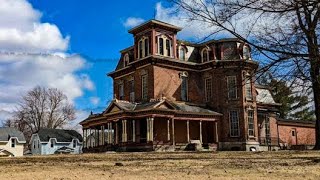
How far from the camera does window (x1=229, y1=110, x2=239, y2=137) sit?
43.0 meters

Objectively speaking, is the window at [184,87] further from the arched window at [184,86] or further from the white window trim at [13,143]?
the white window trim at [13,143]

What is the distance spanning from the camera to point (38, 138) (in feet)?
215

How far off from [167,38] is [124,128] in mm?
11027

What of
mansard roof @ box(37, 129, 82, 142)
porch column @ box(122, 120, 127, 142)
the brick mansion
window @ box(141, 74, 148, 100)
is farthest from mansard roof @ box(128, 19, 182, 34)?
mansard roof @ box(37, 129, 82, 142)

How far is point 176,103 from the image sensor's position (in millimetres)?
41500

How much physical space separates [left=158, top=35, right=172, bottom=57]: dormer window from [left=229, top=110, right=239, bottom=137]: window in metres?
9.25

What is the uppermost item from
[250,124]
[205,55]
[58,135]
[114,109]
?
[205,55]

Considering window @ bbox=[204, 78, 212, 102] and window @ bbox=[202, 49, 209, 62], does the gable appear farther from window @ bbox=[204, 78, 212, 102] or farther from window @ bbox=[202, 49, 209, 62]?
window @ bbox=[202, 49, 209, 62]

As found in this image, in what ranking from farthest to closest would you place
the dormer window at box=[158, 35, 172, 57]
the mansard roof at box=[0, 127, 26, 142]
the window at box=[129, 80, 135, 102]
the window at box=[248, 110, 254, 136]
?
the mansard roof at box=[0, 127, 26, 142], the window at box=[129, 80, 135, 102], the window at box=[248, 110, 254, 136], the dormer window at box=[158, 35, 172, 57]

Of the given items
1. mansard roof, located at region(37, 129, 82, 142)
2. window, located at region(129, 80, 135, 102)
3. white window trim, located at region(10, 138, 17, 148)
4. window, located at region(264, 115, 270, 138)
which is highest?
window, located at region(129, 80, 135, 102)

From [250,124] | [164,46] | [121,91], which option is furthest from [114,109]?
[250,124]

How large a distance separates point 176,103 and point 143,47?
695 cm

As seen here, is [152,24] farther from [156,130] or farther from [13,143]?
[13,143]

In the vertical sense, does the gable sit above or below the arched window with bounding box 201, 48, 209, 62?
below
